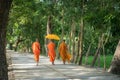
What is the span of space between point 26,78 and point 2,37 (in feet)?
17.8

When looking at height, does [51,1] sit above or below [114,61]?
above

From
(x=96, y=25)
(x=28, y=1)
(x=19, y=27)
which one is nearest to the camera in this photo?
(x=96, y=25)

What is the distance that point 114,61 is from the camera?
18375 millimetres

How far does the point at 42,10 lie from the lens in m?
33.3

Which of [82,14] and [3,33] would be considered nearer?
[3,33]

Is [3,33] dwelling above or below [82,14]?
above

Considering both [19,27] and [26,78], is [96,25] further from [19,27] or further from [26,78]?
[19,27]

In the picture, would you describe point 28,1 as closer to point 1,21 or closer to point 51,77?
point 51,77

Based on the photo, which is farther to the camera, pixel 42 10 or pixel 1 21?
pixel 42 10

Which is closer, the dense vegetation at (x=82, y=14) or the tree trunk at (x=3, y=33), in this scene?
the tree trunk at (x=3, y=33)

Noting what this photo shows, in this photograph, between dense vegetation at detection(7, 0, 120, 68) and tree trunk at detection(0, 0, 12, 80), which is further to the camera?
dense vegetation at detection(7, 0, 120, 68)

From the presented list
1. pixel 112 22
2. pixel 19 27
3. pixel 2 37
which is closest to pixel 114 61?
pixel 112 22

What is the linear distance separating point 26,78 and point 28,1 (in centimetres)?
1281

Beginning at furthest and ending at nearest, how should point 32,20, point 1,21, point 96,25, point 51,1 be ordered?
point 32,20, point 51,1, point 96,25, point 1,21
